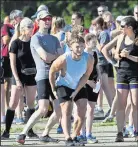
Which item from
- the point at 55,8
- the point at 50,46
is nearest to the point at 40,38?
the point at 50,46

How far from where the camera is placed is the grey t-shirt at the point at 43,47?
10.7m

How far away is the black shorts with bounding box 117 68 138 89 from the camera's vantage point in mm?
10867

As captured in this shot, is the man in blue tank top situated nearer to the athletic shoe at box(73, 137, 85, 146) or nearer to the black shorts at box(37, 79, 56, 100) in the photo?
the athletic shoe at box(73, 137, 85, 146)

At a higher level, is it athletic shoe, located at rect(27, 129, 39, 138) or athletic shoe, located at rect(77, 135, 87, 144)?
athletic shoe, located at rect(77, 135, 87, 144)

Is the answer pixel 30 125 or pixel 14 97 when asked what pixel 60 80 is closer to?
pixel 30 125

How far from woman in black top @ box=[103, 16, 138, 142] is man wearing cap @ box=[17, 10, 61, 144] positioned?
0.95m

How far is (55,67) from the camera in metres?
10.1

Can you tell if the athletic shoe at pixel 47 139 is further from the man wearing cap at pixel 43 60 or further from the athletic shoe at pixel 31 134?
the athletic shoe at pixel 31 134

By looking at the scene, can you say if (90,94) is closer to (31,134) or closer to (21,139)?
(31,134)

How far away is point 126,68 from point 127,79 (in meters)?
0.17

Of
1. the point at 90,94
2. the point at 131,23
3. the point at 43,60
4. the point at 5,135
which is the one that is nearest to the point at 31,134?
the point at 5,135

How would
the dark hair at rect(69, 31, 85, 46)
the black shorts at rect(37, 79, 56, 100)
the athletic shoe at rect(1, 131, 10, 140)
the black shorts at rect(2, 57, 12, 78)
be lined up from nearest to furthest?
the dark hair at rect(69, 31, 85, 46) → the black shorts at rect(37, 79, 56, 100) → the athletic shoe at rect(1, 131, 10, 140) → the black shorts at rect(2, 57, 12, 78)

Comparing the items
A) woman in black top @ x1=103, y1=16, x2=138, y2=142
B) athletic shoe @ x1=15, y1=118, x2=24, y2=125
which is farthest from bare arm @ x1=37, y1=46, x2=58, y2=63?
athletic shoe @ x1=15, y1=118, x2=24, y2=125

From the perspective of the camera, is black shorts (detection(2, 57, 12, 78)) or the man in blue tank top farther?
black shorts (detection(2, 57, 12, 78))
